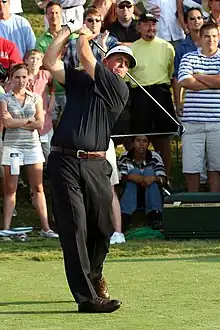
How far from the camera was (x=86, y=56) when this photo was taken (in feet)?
23.6

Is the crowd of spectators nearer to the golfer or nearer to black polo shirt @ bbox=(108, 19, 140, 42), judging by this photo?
black polo shirt @ bbox=(108, 19, 140, 42)

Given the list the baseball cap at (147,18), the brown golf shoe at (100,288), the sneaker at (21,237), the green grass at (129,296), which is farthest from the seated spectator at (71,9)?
the brown golf shoe at (100,288)

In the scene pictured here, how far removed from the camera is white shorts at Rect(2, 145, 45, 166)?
464 inches

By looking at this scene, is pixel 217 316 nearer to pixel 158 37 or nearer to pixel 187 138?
pixel 187 138

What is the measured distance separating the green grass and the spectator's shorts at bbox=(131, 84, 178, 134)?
11.1 ft

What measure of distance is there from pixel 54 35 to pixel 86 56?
5924 millimetres

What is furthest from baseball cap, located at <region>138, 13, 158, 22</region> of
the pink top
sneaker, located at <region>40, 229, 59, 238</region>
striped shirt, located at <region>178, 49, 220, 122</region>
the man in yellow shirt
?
sneaker, located at <region>40, 229, 59, 238</region>

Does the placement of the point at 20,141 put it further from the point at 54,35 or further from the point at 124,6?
the point at 124,6

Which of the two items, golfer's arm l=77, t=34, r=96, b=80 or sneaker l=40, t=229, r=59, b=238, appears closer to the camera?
golfer's arm l=77, t=34, r=96, b=80

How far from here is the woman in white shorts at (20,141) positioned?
11.7 m

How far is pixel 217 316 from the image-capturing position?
6.83 m

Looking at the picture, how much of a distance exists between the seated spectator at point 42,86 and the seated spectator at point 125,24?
1.27 meters

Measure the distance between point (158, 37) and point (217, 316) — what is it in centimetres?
760

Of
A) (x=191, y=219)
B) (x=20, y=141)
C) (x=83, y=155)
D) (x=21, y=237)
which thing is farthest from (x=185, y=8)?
(x=83, y=155)
